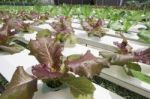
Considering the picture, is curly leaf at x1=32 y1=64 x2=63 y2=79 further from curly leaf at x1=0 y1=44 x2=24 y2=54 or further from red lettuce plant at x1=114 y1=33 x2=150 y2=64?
curly leaf at x1=0 y1=44 x2=24 y2=54

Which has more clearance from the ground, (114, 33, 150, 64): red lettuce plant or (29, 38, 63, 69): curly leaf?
(29, 38, 63, 69): curly leaf

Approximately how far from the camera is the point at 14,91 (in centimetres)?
76

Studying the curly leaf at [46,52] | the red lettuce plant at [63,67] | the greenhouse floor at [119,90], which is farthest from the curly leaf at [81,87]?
the greenhouse floor at [119,90]

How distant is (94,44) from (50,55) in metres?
0.76

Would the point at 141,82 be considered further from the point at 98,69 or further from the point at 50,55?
the point at 50,55

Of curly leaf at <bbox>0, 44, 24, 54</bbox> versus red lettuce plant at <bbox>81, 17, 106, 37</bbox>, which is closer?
curly leaf at <bbox>0, 44, 24, 54</bbox>

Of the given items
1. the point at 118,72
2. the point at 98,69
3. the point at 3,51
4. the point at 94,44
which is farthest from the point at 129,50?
the point at 3,51

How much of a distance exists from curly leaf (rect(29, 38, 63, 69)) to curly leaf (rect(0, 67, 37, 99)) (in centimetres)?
12

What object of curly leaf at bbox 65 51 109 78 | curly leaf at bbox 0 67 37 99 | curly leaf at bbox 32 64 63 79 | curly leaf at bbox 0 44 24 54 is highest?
curly leaf at bbox 65 51 109 78

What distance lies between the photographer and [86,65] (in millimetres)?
825

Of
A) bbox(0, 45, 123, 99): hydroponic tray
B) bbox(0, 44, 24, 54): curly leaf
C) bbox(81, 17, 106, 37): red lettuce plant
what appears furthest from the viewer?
bbox(81, 17, 106, 37): red lettuce plant

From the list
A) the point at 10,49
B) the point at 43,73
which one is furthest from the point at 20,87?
the point at 10,49

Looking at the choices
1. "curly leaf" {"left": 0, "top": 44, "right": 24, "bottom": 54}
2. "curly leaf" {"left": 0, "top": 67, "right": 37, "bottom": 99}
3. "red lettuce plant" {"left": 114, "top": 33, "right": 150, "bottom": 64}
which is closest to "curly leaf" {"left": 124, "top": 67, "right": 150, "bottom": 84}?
"red lettuce plant" {"left": 114, "top": 33, "right": 150, "bottom": 64}

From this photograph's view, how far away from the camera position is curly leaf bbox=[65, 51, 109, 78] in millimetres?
806
